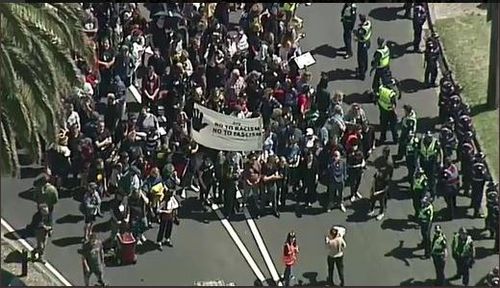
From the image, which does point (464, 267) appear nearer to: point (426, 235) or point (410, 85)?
point (426, 235)

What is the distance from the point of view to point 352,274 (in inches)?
1303

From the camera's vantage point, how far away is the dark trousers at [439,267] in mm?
32469

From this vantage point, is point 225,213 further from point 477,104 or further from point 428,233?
point 477,104

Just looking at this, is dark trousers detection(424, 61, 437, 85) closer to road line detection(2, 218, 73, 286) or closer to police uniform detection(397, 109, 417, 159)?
police uniform detection(397, 109, 417, 159)

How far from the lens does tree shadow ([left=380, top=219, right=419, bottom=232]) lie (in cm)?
3438

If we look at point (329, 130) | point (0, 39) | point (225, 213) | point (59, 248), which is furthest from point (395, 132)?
point (0, 39)

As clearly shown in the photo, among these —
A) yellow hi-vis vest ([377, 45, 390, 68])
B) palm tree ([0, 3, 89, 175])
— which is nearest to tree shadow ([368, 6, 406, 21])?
yellow hi-vis vest ([377, 45, 390, 68])

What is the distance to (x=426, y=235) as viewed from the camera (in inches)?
1315

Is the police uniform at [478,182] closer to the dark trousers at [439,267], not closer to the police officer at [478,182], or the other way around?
the police officer at [478,182]

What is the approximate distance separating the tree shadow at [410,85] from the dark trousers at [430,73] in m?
0.18

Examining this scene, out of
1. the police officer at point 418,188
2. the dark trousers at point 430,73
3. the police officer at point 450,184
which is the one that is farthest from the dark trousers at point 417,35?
the police officer at point 418,188

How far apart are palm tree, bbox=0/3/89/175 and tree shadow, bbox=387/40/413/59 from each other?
12.5 m

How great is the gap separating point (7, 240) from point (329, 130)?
7.39m

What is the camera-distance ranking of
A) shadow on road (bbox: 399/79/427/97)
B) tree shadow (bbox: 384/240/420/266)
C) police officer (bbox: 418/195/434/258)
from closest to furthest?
police officer (bbox: 418/195/434/258) < tree shadow (bbox: 384/240/420/266) < shadow on road (bbox: 399/79/427/97)
